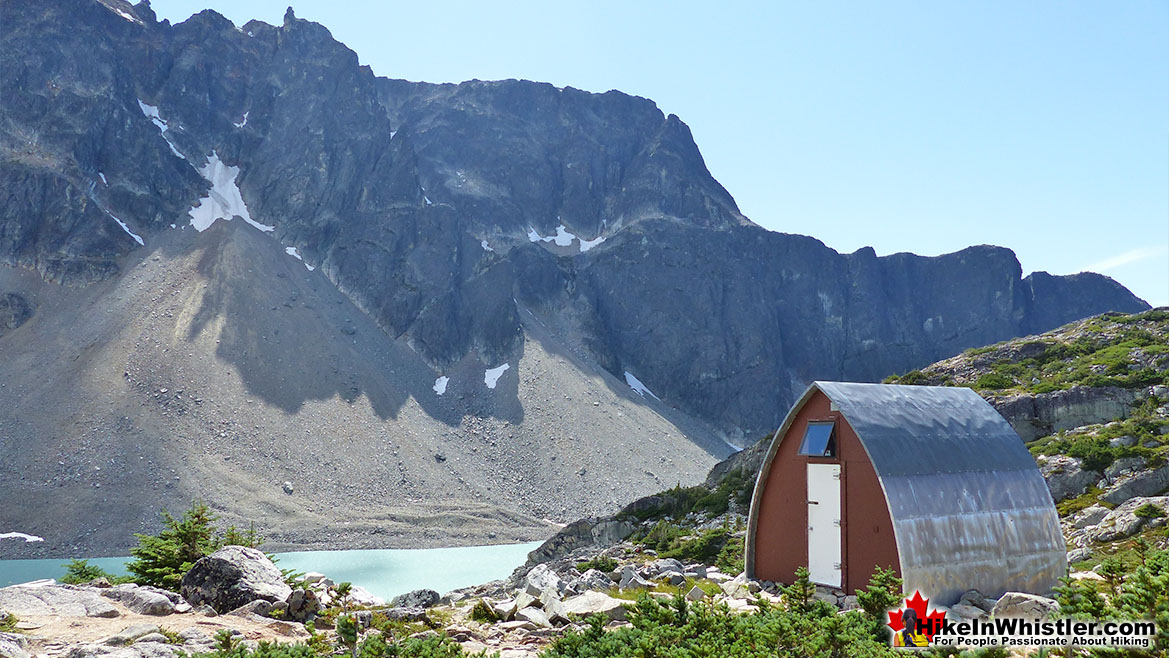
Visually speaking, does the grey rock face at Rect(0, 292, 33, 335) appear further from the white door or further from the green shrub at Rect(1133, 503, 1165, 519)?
the green shrub at Rect(1133, 503, 1165, 519)

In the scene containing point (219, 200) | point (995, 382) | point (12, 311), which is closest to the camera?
point (995, 382)

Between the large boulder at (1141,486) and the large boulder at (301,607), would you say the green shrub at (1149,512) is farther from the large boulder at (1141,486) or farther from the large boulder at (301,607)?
the large boulder at (301,607)

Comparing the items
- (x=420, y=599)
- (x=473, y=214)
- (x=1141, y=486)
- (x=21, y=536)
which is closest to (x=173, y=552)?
(x=420, y=599)

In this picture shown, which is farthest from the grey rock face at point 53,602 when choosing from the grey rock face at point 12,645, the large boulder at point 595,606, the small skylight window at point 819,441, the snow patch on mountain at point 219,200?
the snow patch on mountain at point 219,200

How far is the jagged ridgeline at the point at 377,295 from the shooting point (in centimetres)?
7469

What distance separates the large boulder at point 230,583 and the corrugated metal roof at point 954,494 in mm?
12092

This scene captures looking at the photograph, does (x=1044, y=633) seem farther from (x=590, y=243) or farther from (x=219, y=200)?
(x=590, y=243)

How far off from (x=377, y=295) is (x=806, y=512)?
97.1 m

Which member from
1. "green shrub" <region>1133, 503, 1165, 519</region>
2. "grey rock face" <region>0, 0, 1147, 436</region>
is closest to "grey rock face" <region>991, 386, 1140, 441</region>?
"green shrub" <region>1133, 503, 1165, 519</region>

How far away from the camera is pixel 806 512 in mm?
18078

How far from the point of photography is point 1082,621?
373 inches

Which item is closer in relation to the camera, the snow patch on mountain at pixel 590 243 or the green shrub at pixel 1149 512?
the green shrub at pixel 1149 512

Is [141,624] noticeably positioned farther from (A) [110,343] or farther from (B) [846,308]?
(B) [846,308]

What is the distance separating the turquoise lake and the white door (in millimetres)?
29839
